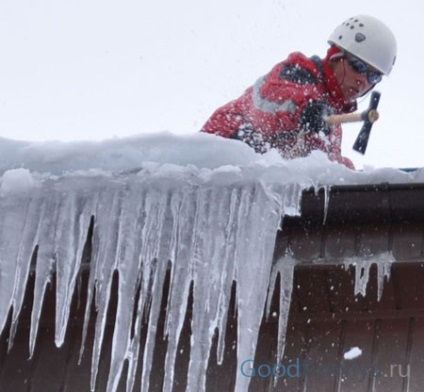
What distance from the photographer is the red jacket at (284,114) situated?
6.29 metres

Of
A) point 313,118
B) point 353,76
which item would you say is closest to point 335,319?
point 313,118

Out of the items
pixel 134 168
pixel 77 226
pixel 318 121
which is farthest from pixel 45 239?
pixel 318 121

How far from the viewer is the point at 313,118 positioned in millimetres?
6293

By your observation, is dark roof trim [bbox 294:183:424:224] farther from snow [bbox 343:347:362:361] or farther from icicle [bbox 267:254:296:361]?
snow [bbox 343:347:362:361]

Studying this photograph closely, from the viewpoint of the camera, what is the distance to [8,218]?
5207 mm

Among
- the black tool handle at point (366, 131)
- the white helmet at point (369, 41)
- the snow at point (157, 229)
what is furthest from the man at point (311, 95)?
the snow at point (157, 229)

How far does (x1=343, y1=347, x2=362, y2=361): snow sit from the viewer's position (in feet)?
16.9

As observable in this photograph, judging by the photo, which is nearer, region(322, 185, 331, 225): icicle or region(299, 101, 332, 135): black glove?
region(322, 185, 331, 225): icicle

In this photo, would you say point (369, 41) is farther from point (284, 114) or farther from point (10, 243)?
point (10, 243)

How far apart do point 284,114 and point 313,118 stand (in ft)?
0.49

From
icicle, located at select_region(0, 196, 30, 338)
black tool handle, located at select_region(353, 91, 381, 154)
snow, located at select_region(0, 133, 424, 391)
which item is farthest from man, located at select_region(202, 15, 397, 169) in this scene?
icicle, located at select_region(0, 196, 30, 338)

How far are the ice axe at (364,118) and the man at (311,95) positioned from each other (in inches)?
2.8

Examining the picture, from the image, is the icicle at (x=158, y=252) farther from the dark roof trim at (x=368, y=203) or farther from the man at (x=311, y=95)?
the man at (x=311, y=95)

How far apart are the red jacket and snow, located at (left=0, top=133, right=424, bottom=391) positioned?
1.13 meters
